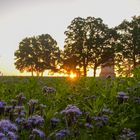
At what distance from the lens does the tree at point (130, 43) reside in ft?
259

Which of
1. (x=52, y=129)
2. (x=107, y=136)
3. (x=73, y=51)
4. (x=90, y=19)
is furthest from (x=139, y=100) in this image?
(x=90, y=19)

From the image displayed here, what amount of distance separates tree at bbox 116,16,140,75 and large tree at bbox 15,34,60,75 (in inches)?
590

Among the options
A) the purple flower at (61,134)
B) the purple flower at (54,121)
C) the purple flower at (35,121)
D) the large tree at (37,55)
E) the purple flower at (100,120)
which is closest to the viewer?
the purple flower at (35,121)

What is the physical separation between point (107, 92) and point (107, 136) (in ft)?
5.48

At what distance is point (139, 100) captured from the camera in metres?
8.75

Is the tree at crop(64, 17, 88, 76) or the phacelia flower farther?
the tree at crop(64, 17, 88, 76)

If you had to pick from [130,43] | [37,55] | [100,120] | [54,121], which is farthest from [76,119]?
[37,55]

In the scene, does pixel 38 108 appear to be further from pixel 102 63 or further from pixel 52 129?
pixel 102 63

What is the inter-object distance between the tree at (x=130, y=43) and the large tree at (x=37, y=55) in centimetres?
1498

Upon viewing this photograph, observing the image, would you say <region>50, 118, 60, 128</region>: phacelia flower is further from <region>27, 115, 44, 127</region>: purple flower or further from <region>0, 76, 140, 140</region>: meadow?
<region>27, 115, 44, 127</region>: purple flower

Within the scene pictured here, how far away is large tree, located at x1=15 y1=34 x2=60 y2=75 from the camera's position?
90.6 m

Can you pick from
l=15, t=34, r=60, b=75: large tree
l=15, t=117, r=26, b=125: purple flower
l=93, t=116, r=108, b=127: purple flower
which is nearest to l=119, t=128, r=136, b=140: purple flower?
l=93, t=116, r=108, b=127: purple flower

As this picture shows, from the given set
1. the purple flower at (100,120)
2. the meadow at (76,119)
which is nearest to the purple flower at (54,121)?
the meadow at (76,119)

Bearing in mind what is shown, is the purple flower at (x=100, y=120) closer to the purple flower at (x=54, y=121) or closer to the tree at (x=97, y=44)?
the purple flower at (x=54, y=121)
